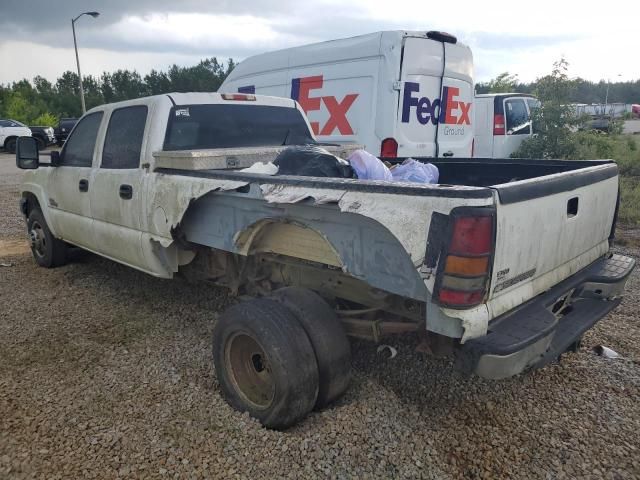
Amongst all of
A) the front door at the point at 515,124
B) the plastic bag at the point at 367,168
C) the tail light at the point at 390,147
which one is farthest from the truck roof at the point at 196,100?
the front door at the point at 515,124

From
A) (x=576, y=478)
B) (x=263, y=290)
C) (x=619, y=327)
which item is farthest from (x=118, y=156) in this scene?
(x=619, y=327)

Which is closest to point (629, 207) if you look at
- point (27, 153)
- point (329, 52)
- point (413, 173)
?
point (329, 52)

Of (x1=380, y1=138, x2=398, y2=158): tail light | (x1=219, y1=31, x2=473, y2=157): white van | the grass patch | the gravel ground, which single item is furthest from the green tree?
the gravel ground

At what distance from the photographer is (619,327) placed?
163 inches

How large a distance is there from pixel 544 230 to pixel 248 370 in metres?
1.86

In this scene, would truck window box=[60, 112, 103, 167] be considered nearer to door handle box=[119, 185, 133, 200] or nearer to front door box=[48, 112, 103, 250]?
front door box=[48, 112, 103, 250]

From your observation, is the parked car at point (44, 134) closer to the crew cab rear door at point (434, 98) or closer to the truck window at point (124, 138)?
the crew cab rear door at point (434, 98)

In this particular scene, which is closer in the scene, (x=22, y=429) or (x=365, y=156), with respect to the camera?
(x=22, y=429)

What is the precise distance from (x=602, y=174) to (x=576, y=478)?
72.1 inches

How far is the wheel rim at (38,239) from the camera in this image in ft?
19.5

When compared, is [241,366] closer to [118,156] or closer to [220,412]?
[220,412]

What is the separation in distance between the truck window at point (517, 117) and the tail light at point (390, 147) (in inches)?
193

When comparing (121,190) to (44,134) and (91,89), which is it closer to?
(44,134)

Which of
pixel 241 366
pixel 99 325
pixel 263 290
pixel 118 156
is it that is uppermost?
pixel 118 156
